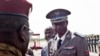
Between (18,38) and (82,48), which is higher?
(18,38)

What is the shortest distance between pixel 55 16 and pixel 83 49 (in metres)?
0.56

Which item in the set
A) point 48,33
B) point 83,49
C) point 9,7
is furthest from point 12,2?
point 48,33

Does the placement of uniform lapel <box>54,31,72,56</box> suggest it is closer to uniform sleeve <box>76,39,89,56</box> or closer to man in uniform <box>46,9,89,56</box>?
man in uniform <box>46,9,89,56</box>

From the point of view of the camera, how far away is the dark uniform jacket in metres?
3.10

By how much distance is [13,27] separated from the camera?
45.2 inches

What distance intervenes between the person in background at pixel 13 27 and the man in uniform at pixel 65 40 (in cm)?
196

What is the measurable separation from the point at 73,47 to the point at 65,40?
131 millimetres

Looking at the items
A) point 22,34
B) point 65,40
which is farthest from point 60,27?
point 22,34

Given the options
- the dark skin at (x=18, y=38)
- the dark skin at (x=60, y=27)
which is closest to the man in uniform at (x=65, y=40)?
the dark skin at (x=60, y=27)

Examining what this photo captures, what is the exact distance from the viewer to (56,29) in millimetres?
3178

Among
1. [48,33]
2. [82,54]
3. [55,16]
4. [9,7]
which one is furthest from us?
[48,33]

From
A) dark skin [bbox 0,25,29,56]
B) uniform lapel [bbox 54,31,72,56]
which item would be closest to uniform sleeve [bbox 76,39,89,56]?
uniform lapel [bbox 54,31,72,56]

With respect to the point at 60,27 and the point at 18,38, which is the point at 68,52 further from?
the point at 18,38

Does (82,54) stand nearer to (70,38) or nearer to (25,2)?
(70,38)
